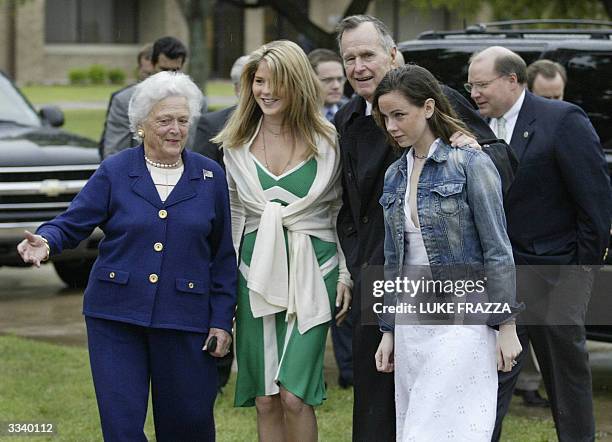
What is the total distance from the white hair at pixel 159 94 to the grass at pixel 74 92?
109 ft

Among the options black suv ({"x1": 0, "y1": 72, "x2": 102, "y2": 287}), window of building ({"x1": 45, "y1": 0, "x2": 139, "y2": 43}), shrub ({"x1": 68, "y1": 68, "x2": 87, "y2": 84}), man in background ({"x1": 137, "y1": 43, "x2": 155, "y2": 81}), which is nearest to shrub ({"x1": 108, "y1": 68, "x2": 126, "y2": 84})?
shrub ({"x1": 68, "y1": 68, "x2": 87, "y2": 84})

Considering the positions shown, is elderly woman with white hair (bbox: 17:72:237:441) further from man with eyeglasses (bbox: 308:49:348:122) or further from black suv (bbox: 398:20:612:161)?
man with eyeglasses (bbox: 308:49:348:122)

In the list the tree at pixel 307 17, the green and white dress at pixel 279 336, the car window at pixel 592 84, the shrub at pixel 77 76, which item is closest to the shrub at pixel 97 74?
the shrub at pixel 77 76

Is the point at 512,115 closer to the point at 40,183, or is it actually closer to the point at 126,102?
the point at 126,102

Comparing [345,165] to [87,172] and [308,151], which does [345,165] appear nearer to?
[308,151]

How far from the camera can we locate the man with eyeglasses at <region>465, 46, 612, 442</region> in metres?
6.39

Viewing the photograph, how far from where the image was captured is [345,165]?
582 centimetres

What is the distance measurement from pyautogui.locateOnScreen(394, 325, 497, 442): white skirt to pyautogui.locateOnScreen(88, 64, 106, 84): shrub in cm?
4710

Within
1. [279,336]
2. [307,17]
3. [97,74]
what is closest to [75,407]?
[279,336]

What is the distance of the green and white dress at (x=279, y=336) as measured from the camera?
579 cm

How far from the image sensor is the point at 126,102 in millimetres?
9086

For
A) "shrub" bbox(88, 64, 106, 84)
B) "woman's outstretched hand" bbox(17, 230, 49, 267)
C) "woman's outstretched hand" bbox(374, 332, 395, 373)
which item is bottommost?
"shrub" bbox(88, 64, 106, 84)

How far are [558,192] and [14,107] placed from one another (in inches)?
311

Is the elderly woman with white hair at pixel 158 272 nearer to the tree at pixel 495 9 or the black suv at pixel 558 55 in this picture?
the black suv at pixel 558 55
